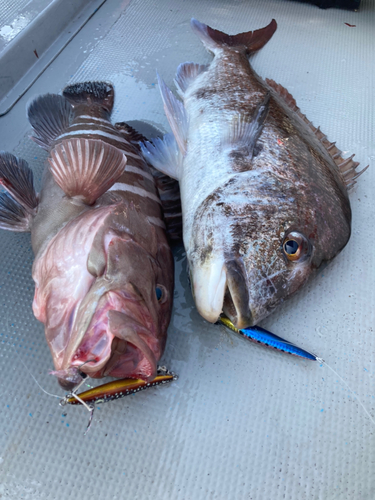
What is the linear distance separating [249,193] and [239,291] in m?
0.54

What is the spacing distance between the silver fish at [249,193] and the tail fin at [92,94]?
0.52m

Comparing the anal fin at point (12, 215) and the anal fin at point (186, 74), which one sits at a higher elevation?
the anal fin at point (186, 74)

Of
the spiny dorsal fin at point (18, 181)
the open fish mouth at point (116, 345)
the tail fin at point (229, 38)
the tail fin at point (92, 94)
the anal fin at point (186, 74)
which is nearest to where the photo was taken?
the open fish mouth at point (116, 345)

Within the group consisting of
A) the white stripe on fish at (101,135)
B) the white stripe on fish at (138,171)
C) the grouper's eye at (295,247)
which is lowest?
the grouper's eye at (295,247)

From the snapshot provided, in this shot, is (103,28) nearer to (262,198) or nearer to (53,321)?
(262,198)

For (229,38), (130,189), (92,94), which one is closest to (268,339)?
(130,189)

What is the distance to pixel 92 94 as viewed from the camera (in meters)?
2.62

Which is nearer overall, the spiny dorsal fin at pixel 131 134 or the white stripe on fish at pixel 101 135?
the white stripe on fish at pixel 101 135

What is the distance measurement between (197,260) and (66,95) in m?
1.66

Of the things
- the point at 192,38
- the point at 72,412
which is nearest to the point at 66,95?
the point at 192,38

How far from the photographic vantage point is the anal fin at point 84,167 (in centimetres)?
161

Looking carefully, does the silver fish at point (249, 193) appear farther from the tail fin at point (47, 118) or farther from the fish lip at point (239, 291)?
the tail fin at point (47, 118)

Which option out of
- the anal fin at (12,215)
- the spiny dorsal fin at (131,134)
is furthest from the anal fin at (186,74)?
the anal fin at (12,215)

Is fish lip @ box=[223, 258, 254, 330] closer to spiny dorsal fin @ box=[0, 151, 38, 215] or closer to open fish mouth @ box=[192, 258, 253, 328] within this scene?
open fish mouth @ box=[192, 258, 253, 328]
